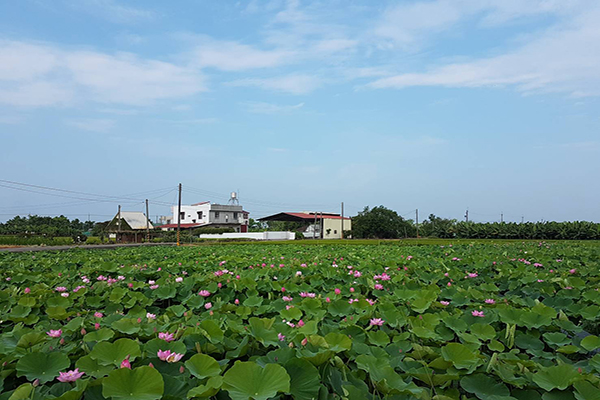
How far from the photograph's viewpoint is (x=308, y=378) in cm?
116

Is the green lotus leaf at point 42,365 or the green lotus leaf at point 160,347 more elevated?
the green lotus leaf at point 160,347

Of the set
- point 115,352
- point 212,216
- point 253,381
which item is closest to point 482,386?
point 253,381

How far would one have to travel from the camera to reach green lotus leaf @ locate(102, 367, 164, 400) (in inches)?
40.1

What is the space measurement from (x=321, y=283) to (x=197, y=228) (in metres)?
48.0

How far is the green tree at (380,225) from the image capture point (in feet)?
159

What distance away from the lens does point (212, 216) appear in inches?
2031

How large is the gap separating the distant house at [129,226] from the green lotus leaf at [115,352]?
38.4 meters

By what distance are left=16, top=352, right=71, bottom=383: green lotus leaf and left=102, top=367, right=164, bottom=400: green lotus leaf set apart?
12.4 inches

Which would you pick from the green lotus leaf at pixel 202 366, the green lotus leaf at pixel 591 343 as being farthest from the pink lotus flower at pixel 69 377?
the green lotus leaf at pixel 591 343

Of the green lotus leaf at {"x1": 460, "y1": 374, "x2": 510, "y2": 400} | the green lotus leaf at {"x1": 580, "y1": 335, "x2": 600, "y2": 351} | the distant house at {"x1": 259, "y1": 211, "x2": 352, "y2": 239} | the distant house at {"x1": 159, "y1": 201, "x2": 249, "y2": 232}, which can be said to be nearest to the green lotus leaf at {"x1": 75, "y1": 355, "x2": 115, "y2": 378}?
the green lotus leaf at {"x1": 460, "y1": 374, "x2": 510, "y2": 400}

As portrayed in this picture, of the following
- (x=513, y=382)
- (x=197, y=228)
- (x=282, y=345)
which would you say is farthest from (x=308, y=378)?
(x=197, y=228)

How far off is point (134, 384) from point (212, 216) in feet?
170

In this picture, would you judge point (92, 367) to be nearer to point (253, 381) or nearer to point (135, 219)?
point (253, 381)

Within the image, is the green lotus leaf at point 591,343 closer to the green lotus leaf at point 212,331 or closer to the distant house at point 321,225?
the green lotus leaf at point 212,331
